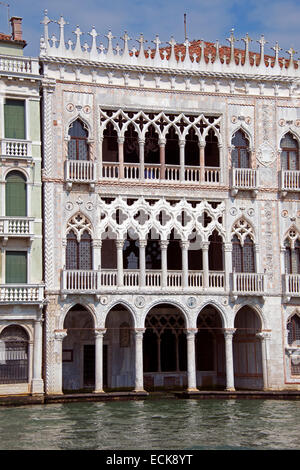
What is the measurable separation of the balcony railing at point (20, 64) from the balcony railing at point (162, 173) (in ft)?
14.2

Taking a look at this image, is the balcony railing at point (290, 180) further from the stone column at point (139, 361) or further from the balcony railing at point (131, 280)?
the stone column at point (139, 361)

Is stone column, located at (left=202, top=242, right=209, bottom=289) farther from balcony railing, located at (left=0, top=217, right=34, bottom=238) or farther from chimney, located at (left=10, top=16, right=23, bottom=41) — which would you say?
chimney, located at (left=10, top=16, right=23, bottom=41)

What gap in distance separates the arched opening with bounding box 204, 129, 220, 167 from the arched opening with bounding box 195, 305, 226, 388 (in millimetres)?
5813

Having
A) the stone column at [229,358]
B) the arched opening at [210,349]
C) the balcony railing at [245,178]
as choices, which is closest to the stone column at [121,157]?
the balcony railing at [245,178]

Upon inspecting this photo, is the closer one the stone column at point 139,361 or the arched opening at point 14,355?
the arched opening at point 14,355

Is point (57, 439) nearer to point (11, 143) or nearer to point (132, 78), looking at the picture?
point (11, 143)

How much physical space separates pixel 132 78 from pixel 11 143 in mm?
5510

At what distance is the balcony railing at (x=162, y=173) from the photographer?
1351 inches

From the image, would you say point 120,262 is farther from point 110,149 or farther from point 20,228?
point 110,149

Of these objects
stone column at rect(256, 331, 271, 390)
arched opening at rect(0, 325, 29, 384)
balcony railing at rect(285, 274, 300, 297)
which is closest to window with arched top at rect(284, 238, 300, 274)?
balcony railing at rect(285, 274, 300, 297)

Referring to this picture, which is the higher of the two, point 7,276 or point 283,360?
point 7,276

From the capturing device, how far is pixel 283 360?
34.7 meters

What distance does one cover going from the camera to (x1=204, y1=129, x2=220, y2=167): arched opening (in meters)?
36.2
